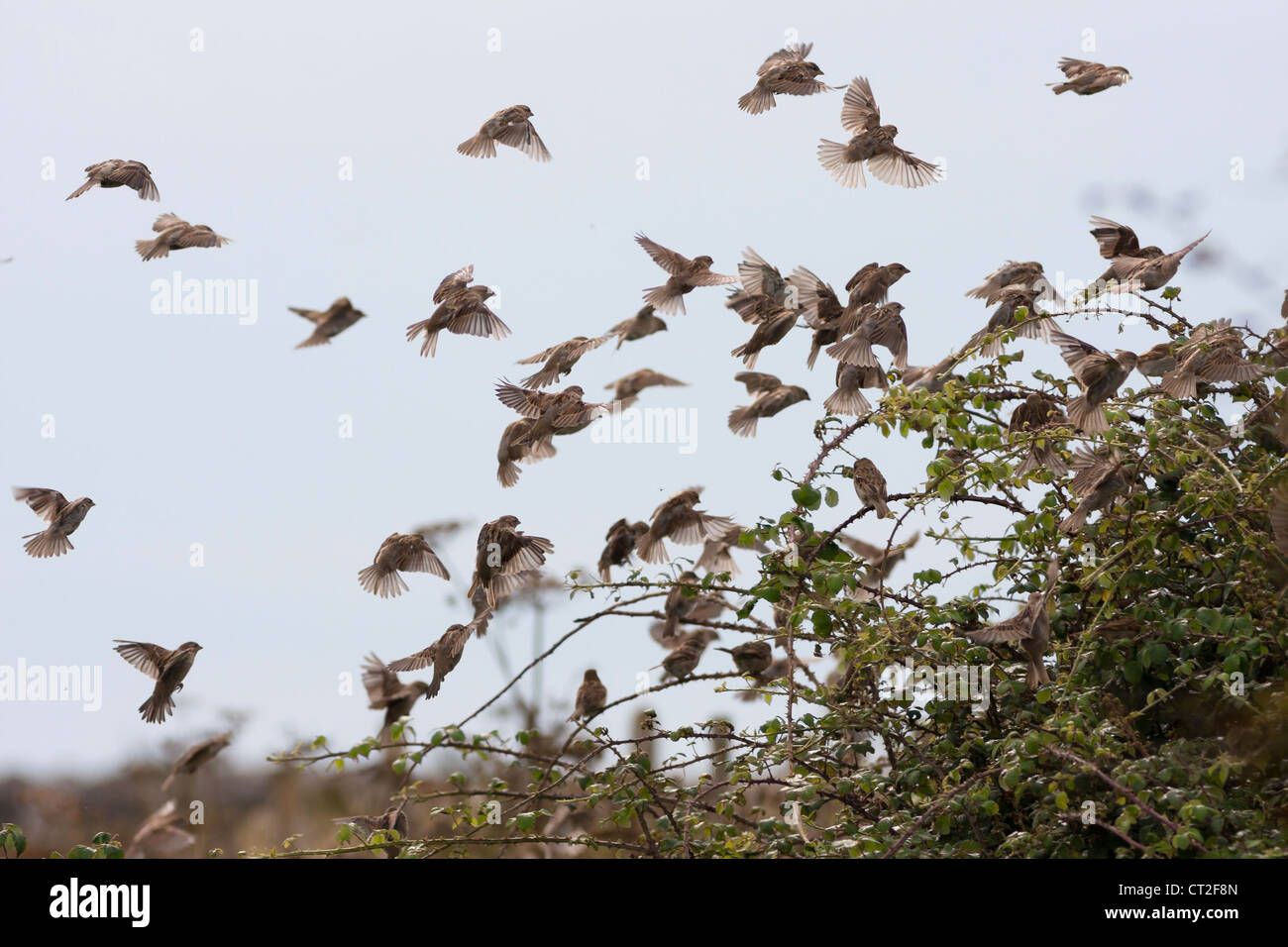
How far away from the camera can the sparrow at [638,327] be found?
2396 millimetres

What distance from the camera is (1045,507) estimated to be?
2057mm

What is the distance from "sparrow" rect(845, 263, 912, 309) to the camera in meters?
2.14

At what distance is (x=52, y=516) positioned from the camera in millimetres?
2455

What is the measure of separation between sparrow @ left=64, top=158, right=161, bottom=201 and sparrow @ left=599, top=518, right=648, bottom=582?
1275mm

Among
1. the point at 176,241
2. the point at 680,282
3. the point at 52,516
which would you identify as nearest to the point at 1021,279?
the point at 680,282

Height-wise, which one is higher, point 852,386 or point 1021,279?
point 1021,279

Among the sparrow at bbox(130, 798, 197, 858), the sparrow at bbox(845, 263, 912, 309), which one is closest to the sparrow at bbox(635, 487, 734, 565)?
the sparrow at bbox(845, 263, 912, 309)

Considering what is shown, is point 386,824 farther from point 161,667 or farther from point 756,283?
point 756,283

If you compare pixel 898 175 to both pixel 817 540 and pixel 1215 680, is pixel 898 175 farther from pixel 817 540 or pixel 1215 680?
pixel 1215 680

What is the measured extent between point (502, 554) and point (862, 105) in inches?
45.7

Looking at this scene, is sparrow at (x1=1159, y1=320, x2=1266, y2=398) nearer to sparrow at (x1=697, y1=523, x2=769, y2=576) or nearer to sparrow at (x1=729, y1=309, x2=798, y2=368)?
→ sparrow at (x1=729, y1=309, x2=798, y2=368)

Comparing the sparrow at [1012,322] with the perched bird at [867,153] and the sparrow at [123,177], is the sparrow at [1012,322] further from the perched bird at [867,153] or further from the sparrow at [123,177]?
the sparrow at [123,177]
